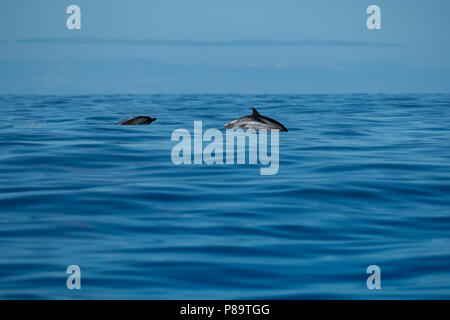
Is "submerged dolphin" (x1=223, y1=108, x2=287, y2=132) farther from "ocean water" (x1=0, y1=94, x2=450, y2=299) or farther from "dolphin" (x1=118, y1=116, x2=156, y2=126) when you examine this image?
"ocean water" (x1=0, y1=94, x2=450, y2=299)

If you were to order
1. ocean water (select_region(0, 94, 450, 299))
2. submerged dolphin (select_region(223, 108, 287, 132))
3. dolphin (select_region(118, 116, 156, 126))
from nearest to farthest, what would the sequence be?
ocean water (select_region(0, 94, 450, 299))
submerged dolphin (select_region(223, 108, 287, 132))
dolphin (select_region(118, 116, 156, 126))

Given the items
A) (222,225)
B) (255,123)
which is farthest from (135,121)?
(222,225)

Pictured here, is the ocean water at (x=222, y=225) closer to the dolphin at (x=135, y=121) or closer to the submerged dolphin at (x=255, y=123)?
the submerged dolphin at (x=255, y=123)

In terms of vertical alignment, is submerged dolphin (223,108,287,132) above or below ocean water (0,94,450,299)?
above

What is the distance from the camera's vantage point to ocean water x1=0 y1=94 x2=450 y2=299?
25.3 ft

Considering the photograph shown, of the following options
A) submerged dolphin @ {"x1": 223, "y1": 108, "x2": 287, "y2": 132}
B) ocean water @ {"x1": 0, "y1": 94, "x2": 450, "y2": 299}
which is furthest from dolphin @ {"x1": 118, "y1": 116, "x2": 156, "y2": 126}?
ocean water @ {"x1": 0, "y1": 94, "x2": 450, "y2": 299}

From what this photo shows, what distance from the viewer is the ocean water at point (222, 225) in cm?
770

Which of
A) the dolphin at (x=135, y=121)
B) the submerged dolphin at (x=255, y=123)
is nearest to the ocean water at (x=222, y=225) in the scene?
the submerged dolphin at (x=255, y=123)

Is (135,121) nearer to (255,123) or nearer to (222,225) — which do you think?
(255,123)

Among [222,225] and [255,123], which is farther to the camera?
[255,123]

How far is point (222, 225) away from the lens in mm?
10297

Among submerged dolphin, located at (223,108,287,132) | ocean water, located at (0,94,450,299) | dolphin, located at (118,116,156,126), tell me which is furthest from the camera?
dolphin, located at (118,116,156,126)

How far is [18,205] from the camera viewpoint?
11.8m
